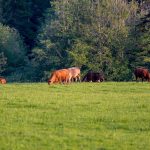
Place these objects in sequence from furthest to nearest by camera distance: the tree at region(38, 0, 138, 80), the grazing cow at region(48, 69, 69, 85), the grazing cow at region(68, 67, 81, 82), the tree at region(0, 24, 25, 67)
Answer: the tree at region(0, 24, 25, 67)
the tree at region(38, 0, 138, 80)
the grazing cow at region(68, 67, 81, 82)
the grazing cow at region(48, 69, 69, 85)

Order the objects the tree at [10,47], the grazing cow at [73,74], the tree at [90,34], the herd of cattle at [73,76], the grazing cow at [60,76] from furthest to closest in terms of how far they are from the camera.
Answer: the tree at [10,47] → the tree at [90,34] → the grazing cow at [73,74] → the herd of cattle at [73,76] → the grazing cow at [60,76]

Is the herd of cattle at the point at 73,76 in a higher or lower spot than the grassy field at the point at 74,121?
higher

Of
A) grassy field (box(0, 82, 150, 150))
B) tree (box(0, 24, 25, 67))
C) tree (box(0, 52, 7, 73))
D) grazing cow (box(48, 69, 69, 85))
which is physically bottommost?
grassy field (box(0, 82, 150, 150))

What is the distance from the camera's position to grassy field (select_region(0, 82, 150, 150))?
15005mm

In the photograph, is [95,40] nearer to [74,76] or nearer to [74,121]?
[74,76]

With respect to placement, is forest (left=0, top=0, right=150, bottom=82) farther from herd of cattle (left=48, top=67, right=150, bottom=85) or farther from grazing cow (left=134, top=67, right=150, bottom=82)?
grazing cow (left=134, top=67, right=150, bottom=82)

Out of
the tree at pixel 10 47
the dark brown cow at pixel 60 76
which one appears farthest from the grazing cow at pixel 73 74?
the tree at pixel 10 47

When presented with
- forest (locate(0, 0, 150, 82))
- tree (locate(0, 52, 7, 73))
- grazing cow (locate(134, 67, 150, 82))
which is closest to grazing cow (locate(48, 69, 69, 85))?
→ grazing cow (locate(134, 67, 150, 82))

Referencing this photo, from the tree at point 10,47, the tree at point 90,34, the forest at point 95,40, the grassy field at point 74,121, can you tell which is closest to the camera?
the grassy field at point 74,121

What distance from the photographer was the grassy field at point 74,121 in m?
15.0

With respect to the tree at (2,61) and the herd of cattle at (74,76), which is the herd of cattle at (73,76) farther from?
the tree at (2,61)

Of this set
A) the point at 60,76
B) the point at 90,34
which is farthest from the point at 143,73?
the point at 90,34

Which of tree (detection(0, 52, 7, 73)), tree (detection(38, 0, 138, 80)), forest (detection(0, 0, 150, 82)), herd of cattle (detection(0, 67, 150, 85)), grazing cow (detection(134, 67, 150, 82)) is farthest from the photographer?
tree (detection(0, 52, 7, 73))

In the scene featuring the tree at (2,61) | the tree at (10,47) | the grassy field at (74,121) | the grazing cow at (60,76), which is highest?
the tree at (10,47)
